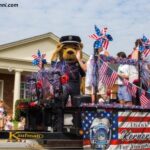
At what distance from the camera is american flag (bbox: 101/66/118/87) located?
21.1ft

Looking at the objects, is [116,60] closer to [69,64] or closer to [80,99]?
[69,64]

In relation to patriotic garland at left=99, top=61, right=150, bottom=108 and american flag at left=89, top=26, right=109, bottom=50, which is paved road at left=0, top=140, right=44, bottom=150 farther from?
american flag at left=89, top=26, right=109, bottom=50

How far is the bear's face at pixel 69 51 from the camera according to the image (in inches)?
281

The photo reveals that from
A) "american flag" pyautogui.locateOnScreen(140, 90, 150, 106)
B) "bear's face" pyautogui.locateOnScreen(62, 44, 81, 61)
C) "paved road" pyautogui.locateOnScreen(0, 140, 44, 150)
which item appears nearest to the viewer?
"paved road" pyautogui.locateOnScreen(0, 140, 44, 150)

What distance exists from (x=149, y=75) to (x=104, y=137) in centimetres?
151

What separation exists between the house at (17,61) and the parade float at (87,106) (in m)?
22.6

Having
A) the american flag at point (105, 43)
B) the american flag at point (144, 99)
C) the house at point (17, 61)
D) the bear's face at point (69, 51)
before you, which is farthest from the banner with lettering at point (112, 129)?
the house at point (17, 61)

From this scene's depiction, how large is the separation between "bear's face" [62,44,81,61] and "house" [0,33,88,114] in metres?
22.6

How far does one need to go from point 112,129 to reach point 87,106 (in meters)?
0.48

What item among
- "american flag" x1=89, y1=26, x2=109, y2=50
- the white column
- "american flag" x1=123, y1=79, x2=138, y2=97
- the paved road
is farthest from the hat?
the white column

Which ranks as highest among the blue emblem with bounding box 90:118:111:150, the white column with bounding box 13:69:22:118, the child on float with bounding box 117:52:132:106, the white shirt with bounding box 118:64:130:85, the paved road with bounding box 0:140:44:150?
the white column with bounding box 13:69:22:118

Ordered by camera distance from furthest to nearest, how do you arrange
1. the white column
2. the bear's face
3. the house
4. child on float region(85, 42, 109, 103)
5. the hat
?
the house < the white column < the hat < the bear's face < child on float region(85, 42, 109, 103)

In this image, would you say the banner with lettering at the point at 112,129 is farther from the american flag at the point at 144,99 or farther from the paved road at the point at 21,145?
the paved road at the point at 21,145

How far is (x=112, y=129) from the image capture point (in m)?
6.01
